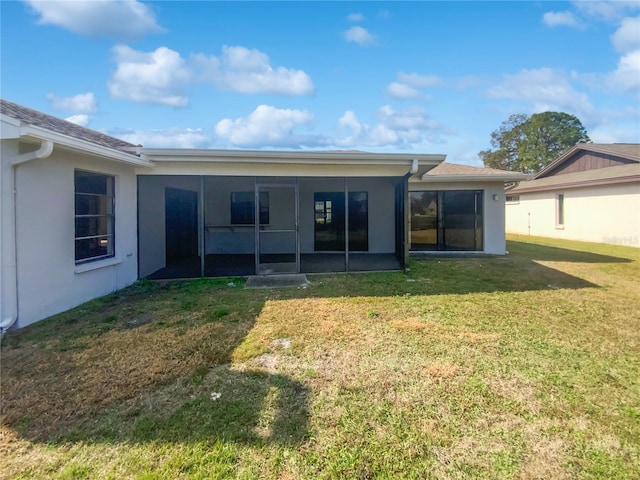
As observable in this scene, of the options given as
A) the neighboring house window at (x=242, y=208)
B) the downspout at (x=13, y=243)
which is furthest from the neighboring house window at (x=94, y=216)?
the neighboring house window at (x=242, y=208)

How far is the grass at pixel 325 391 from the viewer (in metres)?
2.03

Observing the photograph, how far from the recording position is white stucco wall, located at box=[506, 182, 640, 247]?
1292 centimetres

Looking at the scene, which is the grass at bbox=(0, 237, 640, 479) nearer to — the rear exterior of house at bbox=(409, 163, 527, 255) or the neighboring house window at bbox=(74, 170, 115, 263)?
the neighboring house window at bbox=(74, 170, 115, 263)

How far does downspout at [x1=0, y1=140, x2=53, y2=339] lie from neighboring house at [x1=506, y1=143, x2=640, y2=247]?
55.5ft

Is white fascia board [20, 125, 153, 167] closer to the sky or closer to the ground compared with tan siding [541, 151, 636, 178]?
closer to the ground

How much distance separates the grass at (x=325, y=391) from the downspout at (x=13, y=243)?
222mm

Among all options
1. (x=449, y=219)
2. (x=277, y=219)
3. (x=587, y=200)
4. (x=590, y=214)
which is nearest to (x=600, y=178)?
(x=587, y=200)

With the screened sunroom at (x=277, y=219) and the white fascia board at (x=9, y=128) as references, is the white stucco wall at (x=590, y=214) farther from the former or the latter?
the white fascia board at (x=9, y=128)

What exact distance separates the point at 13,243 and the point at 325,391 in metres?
4.16

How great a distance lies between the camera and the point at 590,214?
14.6 meters

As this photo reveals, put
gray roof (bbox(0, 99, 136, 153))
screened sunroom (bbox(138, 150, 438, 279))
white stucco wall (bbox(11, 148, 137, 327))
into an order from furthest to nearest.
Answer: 1. screened sunroom (bbox(138, 150, 438, 279))
2. gray roof (bbox(0, 99, 136, 153))
3. white stucco wall (bbox(11, 148, 137, 327))

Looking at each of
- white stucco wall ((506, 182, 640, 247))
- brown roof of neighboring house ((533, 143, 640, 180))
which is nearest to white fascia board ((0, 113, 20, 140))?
white stucco wall ((506, 182, 640, 247))

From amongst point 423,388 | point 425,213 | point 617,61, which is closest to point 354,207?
point 425,213

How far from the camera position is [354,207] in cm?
1095
